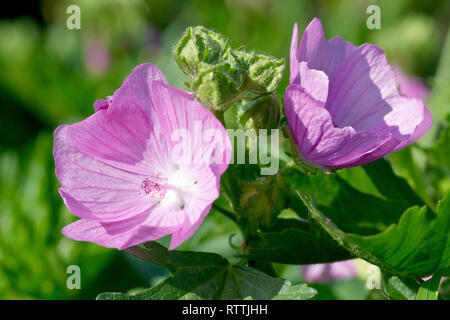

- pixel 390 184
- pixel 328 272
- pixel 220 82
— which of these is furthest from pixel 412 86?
pixel 220 82

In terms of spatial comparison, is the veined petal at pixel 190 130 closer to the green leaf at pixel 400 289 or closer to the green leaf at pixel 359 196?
the green leaf at pixel 359 196

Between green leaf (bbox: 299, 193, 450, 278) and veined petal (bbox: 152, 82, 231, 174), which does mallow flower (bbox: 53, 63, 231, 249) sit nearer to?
veined petal (bbox: 152, 82, 231, 174)

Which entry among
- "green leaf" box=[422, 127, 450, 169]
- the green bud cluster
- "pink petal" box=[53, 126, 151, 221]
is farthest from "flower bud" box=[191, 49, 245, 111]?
"green leaf" box=[422, 127, 450, 169]

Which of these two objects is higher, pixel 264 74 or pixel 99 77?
pixel 99 77

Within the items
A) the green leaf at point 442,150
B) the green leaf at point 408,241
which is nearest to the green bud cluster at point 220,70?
the green leaf at point 408,241

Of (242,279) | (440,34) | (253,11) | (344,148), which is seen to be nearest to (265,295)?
(242,279)

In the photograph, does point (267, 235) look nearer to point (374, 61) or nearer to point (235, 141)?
point (235, 141)

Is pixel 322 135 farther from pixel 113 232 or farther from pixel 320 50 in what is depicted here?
pixel 113 232
